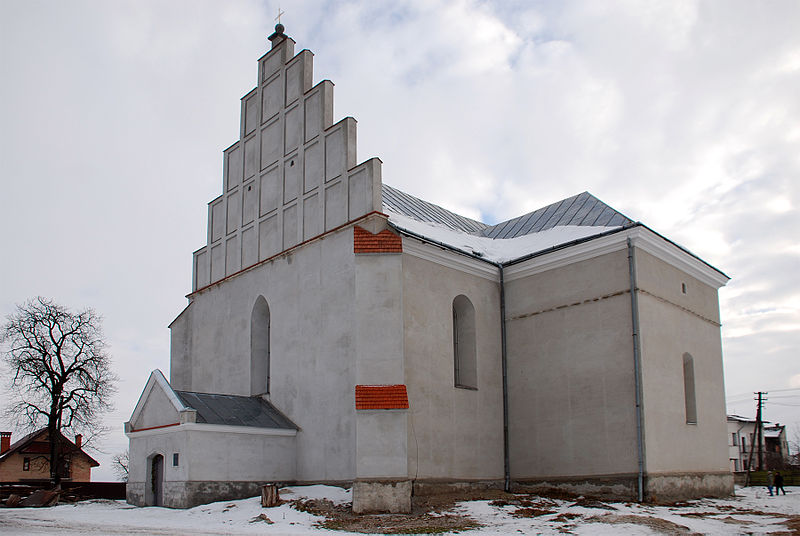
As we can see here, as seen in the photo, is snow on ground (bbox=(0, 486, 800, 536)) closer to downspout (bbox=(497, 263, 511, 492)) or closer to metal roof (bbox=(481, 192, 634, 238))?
downspout (bbox=(497, 263, 511, 492))

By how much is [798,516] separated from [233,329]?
17362 mm

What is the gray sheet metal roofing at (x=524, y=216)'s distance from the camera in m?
24.3

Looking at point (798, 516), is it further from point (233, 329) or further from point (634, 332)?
point (233, 329)

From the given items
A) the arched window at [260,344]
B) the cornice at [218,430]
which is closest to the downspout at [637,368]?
the cornice at [218,430]

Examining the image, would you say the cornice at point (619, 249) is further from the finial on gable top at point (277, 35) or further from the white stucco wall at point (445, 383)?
the finial on gable top at point (277, 35)

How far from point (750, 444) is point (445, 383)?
5784 cm

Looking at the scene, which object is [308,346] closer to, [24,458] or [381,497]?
[381,497]

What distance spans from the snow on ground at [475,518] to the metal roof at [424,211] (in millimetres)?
10070

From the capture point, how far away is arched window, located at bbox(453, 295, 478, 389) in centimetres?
2248

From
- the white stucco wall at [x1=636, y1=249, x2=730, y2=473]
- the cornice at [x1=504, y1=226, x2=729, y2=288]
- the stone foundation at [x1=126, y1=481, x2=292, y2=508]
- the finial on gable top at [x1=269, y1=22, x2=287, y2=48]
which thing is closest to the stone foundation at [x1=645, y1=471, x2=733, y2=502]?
the white stucco wall at [x1=636, y1=249, x2=730, y2=473]

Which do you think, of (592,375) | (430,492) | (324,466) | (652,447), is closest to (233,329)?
(324,466)

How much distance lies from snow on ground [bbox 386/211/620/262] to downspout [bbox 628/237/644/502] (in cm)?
156

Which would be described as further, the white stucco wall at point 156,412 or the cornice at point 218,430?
the white stucco wall at point 156,412

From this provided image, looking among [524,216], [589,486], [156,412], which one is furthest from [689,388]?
[156,412]
